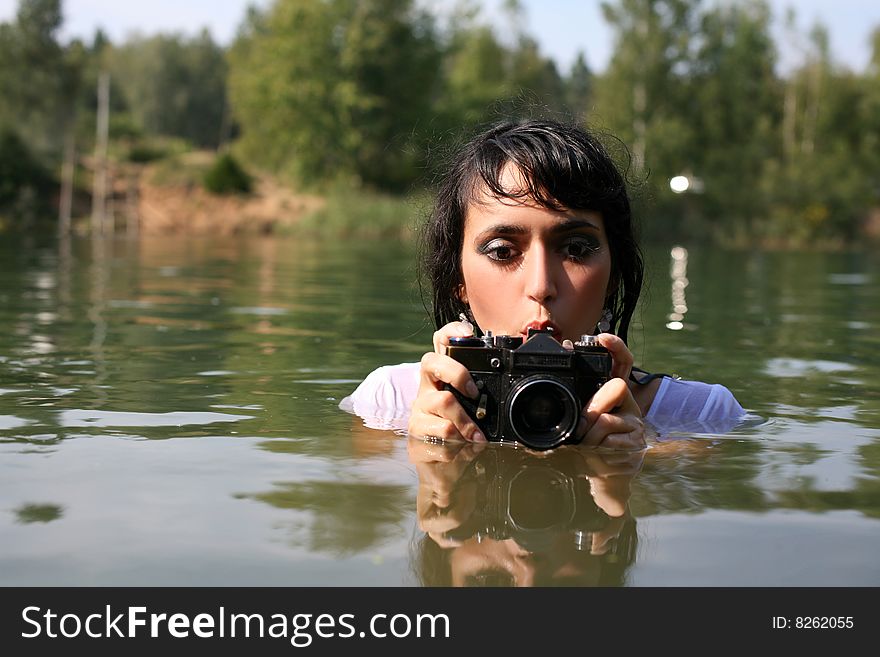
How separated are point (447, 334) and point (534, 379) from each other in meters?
0.41

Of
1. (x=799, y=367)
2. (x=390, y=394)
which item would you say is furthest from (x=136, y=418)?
(x=799, y=367)

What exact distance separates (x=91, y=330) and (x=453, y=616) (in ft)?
18.6

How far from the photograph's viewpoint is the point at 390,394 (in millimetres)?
4078

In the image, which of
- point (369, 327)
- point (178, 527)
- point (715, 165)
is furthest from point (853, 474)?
point (715, 165)

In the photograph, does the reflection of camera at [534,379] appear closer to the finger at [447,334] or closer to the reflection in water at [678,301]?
the finger at [447,334]

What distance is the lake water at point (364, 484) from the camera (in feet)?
7.22

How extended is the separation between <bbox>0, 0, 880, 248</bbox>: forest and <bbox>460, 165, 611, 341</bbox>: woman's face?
1535 inches

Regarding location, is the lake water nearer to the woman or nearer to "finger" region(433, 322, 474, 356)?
the woman

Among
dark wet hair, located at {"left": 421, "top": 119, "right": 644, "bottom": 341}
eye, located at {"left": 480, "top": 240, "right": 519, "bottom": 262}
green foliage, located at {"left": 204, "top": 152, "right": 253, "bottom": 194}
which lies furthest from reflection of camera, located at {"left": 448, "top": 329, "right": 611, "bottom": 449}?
green foliage, located at {"left": 204, "top": 152, "right": 253, "bottom": 194}

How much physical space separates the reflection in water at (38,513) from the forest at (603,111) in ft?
132

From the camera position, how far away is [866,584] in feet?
6.97

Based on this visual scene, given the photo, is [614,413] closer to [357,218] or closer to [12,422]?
[12,422]

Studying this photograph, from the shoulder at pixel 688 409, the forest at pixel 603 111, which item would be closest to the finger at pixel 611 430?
the shoulder at pixel 688 409

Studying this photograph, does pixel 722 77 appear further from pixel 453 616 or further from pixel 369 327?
pixel 453 616
